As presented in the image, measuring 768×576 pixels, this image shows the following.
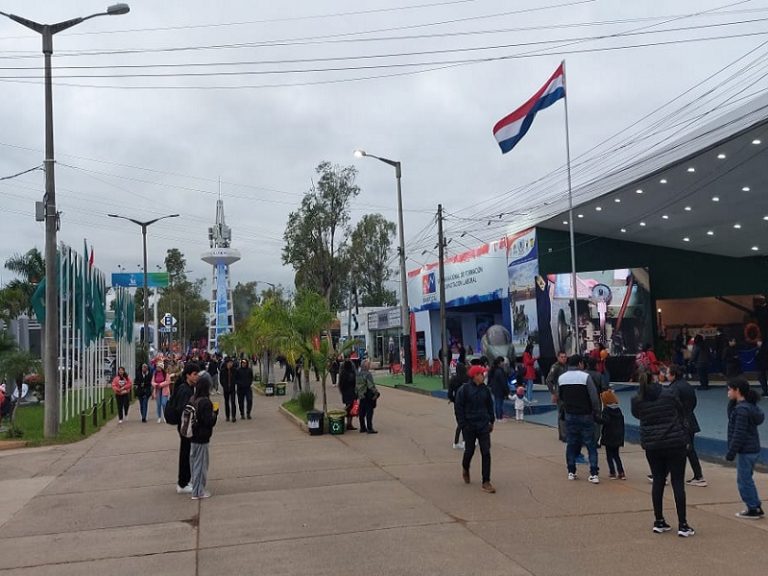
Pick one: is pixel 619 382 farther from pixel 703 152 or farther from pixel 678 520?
pixel 678 520

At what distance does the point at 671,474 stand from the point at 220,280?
83.1m

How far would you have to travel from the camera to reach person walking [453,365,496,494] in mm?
9812

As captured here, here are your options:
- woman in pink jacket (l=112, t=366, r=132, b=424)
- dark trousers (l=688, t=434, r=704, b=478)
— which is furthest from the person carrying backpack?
woman in pink jacket (l=112, t=366, r=132, b=424)

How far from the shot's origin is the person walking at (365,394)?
16.3m

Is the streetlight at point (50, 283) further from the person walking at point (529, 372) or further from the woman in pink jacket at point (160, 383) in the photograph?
the person walking at point (529, 372)

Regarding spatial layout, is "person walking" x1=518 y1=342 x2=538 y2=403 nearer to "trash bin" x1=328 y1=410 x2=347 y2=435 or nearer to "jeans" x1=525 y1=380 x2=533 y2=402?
"jeans" x1=525 y1=380 x2=533 y2=402

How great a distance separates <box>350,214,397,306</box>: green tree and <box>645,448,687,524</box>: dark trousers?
63920mm

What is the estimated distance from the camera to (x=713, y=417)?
16516mm

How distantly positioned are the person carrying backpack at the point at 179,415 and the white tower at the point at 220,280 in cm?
7445

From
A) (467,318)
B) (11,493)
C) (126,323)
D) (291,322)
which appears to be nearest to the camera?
(11,493)

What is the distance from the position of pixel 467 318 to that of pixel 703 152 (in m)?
24.3

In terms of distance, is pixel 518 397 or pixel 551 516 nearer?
pixel 551 516

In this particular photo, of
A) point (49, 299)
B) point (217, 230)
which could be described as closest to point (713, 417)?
point (49, 299)

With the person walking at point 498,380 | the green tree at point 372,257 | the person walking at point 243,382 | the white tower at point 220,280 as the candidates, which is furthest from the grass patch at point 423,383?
the white tower at point 220,280
